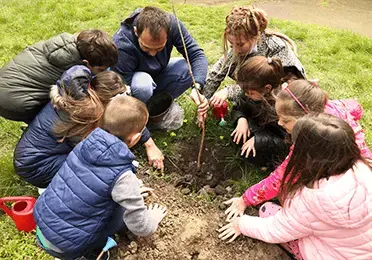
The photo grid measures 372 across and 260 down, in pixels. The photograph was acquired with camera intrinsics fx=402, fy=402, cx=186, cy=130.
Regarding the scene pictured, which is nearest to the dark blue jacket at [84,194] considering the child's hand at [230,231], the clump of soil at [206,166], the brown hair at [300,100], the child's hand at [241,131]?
the child's hand at [230,231]

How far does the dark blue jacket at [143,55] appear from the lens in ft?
9.89

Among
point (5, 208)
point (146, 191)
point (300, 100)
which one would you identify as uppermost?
point (300, 100)

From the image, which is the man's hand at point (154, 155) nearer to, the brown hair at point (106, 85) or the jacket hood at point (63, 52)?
the brown hair at point (106, 85)

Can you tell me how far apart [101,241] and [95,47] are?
1166mm

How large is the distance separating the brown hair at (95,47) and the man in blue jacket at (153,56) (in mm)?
369

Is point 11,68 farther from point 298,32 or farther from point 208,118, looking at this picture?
point 298,32

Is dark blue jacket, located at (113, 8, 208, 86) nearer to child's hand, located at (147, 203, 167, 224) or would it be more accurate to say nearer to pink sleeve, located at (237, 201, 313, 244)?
child's hand, located at (147, 203, 167, 224)

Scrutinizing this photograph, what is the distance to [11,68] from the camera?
2537 millimetres

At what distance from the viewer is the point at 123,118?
2047 millimetres

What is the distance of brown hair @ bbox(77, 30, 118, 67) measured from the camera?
8.13 feet

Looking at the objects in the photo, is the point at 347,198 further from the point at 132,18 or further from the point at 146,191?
the point at 132,18

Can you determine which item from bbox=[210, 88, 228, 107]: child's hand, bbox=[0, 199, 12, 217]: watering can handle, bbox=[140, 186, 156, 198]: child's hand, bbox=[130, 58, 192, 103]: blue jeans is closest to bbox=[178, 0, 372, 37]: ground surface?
bbox=[130, 58, 192, 103]: blue jeans

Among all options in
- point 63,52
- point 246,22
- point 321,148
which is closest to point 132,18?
point 63,52

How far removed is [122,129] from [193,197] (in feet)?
2.79
